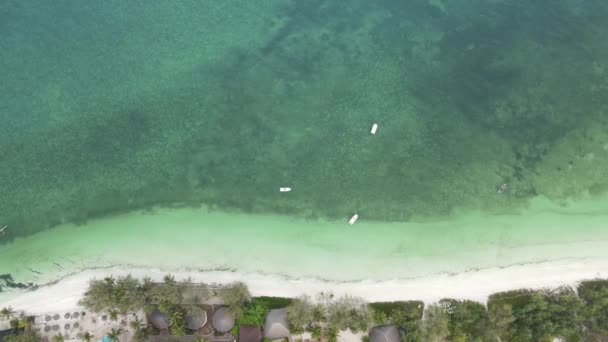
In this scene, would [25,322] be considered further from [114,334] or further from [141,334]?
[141,334]

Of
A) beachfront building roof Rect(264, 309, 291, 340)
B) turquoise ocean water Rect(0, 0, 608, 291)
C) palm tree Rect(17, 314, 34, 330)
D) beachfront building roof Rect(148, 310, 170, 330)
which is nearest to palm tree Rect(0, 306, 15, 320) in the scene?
palm tree Rect(17, 314, 34, 330)

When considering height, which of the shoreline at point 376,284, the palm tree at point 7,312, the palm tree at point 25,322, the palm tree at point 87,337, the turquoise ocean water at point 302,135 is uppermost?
the turquoise ocean water at point 302,135

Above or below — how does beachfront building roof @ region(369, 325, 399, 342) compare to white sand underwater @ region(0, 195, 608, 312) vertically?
below

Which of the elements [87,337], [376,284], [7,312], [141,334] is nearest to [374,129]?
[376,284]

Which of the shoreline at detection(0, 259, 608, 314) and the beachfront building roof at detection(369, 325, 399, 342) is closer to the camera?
the beachfront building roof at detection(369, 325, 399, 342)

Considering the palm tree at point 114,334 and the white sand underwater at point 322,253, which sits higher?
the white sand underwater at point 322,253

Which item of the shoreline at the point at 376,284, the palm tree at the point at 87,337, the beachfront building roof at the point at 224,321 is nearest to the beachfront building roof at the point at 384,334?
the shoreline at the point at 376,284

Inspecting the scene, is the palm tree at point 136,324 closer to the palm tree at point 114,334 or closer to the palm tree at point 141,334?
the palm tree at point 141,334

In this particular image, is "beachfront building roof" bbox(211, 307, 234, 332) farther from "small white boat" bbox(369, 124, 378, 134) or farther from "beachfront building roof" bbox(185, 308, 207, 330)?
"small white boat" bbox(369, 124, 378, 134)
